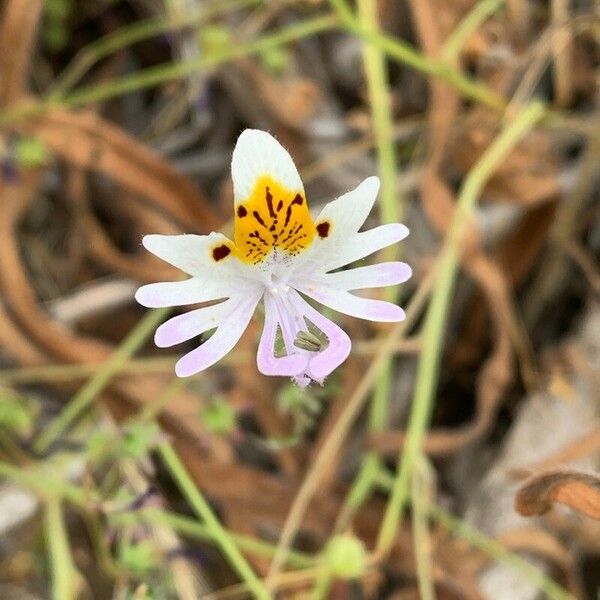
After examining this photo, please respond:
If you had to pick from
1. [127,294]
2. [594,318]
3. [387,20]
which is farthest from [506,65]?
[127,294]

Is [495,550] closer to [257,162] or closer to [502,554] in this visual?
[502,554]

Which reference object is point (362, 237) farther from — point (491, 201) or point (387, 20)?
point (387, 20)

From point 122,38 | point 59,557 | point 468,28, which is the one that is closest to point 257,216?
point 59,557

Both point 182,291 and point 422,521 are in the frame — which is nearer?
point 182,291

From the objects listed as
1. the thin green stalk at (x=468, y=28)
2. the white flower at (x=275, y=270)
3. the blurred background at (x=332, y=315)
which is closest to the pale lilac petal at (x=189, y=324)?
the white flower at (x=275, y=270)

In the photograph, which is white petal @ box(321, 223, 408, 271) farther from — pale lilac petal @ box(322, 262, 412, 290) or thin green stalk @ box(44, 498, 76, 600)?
thin green stalk @ box(44, 498, 76, 600)
